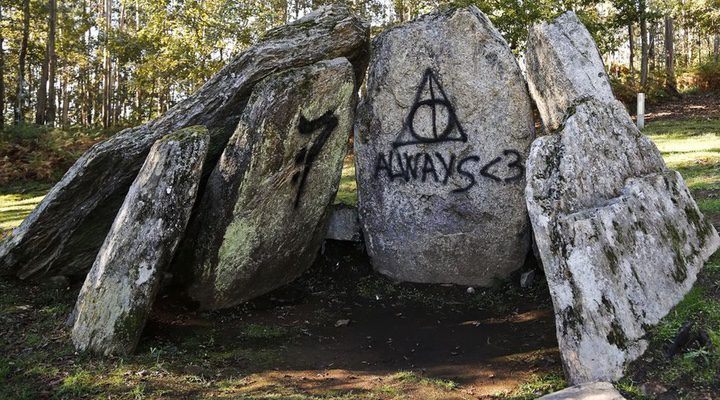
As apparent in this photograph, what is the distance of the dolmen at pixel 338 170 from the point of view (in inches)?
210

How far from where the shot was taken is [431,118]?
7.45m

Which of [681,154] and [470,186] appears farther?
[681,154]

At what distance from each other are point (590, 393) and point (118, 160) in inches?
224

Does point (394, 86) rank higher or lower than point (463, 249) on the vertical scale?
higher

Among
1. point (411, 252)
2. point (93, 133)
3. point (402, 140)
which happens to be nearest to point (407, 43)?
point (402, 140)

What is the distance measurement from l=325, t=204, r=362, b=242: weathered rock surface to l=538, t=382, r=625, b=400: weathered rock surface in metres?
4.62

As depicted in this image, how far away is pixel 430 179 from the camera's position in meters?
7.47

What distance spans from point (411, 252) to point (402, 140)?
4.87ft

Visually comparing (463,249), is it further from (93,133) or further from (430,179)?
(93,133)

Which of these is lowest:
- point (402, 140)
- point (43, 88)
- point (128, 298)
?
point (128, 298)

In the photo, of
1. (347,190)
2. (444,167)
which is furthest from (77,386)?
(347,190)

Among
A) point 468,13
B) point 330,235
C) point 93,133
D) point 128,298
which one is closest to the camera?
point 128,298

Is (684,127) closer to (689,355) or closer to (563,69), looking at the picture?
(563,69)

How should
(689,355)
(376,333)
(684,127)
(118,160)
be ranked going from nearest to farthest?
(689,355) < (376,333) < (118,160) < (684,127)
